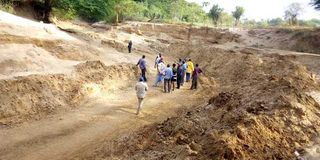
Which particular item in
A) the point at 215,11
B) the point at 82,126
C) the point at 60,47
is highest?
the point at 215,11

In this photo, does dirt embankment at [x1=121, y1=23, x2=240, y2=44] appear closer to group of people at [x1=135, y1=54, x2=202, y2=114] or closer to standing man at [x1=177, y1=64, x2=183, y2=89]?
group of people at [x1=135, y1=54, x2=202, y2=114]

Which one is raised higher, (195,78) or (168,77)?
(168,77)

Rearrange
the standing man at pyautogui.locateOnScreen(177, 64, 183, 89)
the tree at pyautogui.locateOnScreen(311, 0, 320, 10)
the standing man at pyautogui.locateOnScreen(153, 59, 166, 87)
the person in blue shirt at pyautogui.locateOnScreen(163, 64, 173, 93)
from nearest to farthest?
the person in blue shirt at pyautogui.locateOnScreen(163, 64, 173, 93), the standing man at pyautogui.locateOnScreen(153, 59, 166, 87), the standing man at pyautogui.locateOnScreen(177, 64, 183, 89), the tree at pyautogui.locateOnScreen(311, 0, 320, 10)

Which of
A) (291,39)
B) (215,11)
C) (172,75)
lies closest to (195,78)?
(172,75)

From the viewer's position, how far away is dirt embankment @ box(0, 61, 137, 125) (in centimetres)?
1573

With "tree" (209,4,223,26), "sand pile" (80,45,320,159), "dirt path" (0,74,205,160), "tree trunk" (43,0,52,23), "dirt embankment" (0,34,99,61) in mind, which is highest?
"tree" (209,4,223,26)

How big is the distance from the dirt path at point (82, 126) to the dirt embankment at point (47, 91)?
67 cm

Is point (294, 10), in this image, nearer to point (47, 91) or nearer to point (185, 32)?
point (185, 32)

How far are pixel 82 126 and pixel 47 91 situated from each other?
3328mm

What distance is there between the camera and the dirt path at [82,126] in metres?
12.6

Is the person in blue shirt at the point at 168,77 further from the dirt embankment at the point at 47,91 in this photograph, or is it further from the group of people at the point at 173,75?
the dirt embankment at the point at 47,91

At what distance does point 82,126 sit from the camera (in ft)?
50.0

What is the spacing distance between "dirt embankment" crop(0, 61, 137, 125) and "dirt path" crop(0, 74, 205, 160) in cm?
67

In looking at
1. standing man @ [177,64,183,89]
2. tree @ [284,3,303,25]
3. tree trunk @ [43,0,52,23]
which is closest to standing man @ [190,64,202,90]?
standing man @ [177,64,183,89]
